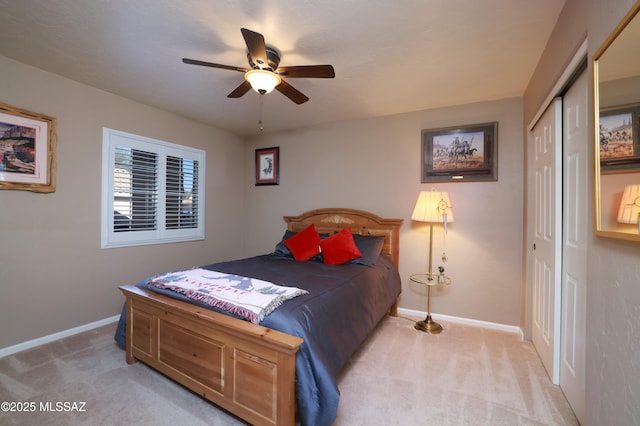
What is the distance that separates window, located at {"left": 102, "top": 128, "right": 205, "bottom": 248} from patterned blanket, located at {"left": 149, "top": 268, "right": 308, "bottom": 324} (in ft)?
4.55

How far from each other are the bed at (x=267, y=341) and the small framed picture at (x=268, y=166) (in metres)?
2.00

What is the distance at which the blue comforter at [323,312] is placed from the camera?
1.42 metres

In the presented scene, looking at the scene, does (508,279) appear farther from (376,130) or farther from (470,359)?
(376,130)

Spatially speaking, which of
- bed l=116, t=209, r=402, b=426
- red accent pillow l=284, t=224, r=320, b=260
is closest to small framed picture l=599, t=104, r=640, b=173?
bed l=116, t=209, r=402, b=426

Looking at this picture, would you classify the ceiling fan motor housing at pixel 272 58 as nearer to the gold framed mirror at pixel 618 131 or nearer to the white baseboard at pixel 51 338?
the gold framed mirror at pixel 618 131

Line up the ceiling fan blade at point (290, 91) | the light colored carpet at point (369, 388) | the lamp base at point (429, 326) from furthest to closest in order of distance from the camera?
the lamp base at point (429, 326), the ceiling fan blade at point (290, 91), the light colored carpet at point (369, 388)

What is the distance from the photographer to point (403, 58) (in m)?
2.27

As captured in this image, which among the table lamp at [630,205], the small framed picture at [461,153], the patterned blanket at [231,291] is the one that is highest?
the small framed picture at [461,153]

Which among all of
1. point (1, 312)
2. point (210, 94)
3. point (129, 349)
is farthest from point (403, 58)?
point (1, 312)

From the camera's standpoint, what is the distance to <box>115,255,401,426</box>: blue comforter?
56.1 inches

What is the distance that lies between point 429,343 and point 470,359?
1.23 feet

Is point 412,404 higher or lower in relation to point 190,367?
lower

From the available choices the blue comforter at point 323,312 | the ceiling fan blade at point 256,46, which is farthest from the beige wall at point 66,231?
the ceiling fan blade at point 256,46

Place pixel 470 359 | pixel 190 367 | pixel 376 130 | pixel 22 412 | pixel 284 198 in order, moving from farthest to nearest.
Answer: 1. pixel 284 198
2. pixel 376 130
3. pixel 470 359
4. pixel 190 367
5. pixel 22 412
